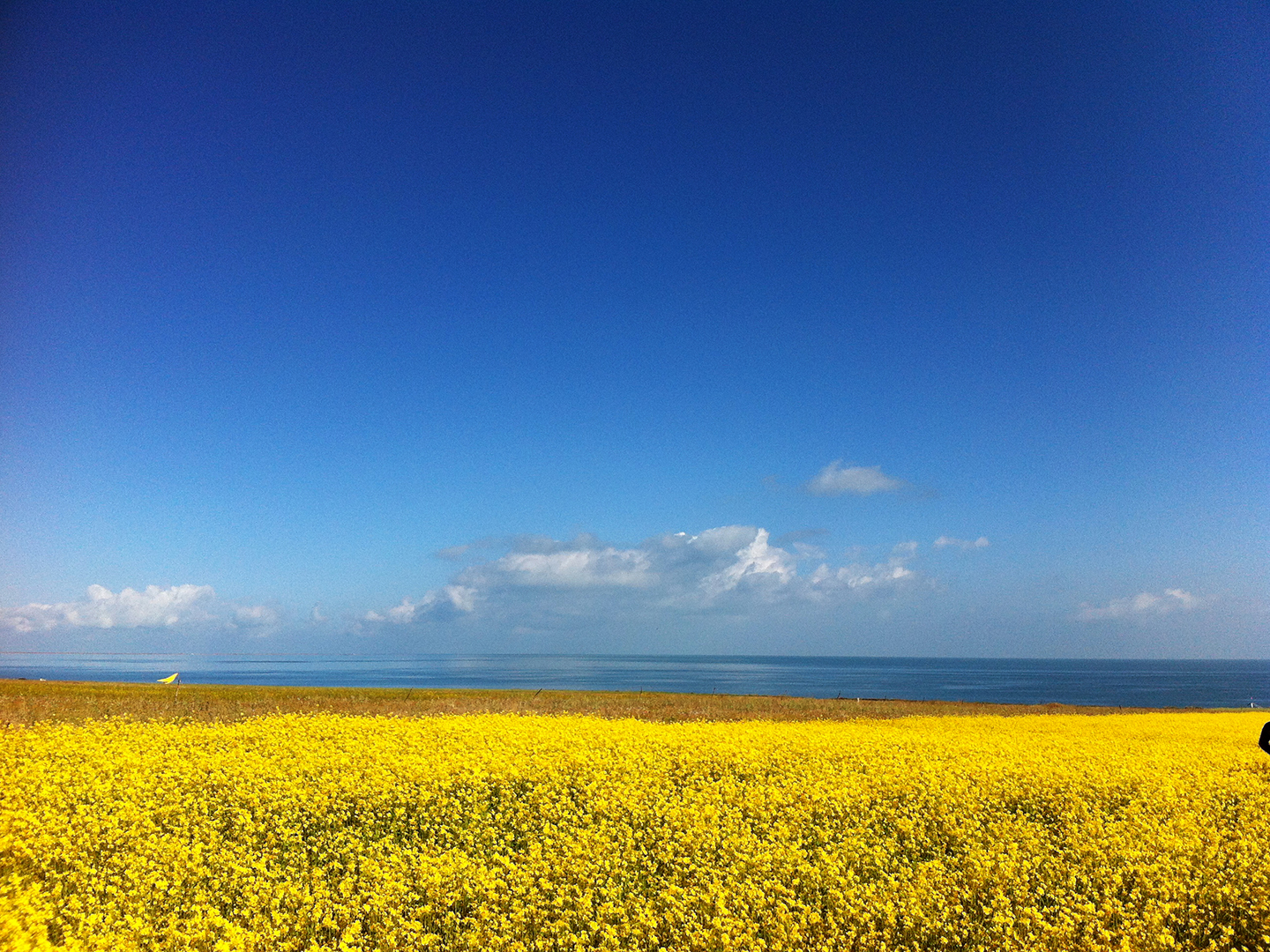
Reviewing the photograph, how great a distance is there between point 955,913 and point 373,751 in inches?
400

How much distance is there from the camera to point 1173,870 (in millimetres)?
8992

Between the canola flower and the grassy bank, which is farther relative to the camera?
the grassy bank

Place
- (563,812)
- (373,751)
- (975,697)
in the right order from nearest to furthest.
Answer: (563,812), (373,751), (975,697)

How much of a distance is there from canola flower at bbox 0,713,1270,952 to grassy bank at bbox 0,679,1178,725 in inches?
463

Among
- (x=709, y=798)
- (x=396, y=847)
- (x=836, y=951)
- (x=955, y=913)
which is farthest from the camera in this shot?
(x=709, y=798)

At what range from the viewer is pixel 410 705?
33.2m

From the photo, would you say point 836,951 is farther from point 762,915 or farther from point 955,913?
point 955,913

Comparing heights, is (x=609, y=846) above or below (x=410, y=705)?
above

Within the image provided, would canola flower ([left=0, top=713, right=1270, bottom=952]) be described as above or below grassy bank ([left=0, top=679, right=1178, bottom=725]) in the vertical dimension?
above

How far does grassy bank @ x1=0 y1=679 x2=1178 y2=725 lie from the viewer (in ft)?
84.3

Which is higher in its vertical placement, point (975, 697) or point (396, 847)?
point (396, 847)

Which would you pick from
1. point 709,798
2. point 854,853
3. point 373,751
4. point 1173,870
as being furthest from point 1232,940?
point 373,751

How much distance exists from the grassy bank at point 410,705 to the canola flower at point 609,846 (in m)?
11.8

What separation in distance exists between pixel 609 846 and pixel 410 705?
26285mm
